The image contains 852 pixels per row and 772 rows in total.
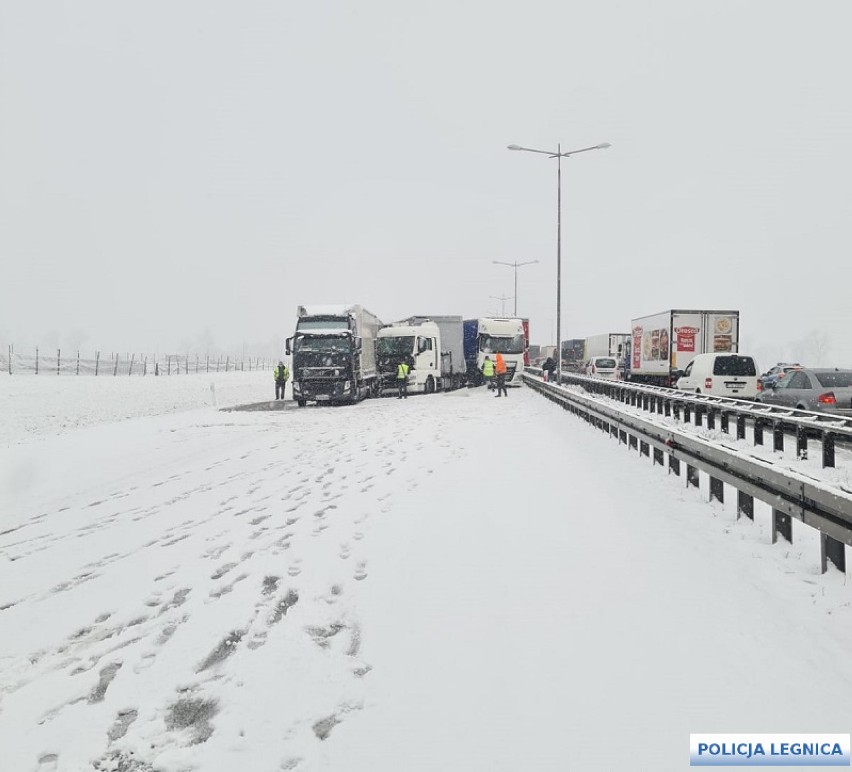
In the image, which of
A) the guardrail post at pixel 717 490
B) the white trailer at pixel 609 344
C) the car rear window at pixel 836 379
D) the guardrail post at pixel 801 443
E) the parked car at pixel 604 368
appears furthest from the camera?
the white trailer at pixel 609 344

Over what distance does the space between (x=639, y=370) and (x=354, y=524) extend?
25.4 metres

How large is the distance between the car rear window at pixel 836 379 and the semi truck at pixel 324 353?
14941mm

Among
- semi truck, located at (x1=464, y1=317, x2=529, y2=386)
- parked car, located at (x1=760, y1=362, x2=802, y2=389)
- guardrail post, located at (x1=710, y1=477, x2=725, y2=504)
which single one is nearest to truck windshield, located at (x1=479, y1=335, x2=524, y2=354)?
semi truck, located at (x1=464, y1=317, x2=529, y2=386)

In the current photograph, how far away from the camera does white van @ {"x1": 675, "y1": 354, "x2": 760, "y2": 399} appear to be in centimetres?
1905

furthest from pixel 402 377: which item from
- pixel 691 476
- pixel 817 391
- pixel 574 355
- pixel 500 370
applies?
pixel 574 355

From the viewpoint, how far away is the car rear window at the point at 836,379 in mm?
14479

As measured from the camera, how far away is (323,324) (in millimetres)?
24516

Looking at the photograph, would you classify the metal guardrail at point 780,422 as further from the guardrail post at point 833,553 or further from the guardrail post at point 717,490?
the guardrail post at point 833,553

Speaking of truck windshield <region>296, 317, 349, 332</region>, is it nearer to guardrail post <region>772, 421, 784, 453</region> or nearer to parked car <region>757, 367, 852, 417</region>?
parked car <region>757, 367, 852, 417</region>

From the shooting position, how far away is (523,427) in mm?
16344

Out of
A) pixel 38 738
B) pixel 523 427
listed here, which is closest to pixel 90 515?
pixel 38 738

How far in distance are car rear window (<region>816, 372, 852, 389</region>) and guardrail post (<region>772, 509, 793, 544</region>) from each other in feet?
34.4

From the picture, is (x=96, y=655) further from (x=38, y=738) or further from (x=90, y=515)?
(x=90, y=515)

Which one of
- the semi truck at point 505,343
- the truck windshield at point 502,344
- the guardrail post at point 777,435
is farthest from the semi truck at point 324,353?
the guardrail post at point 777,435
